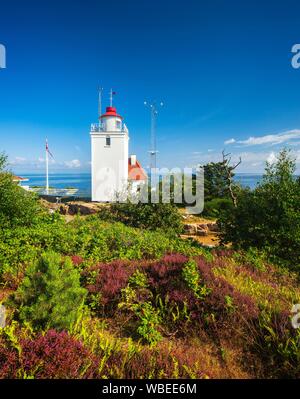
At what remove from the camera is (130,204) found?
13242 mm

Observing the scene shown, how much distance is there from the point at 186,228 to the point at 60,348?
15.7m

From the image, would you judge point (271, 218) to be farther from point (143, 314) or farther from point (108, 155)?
point (108, 155)

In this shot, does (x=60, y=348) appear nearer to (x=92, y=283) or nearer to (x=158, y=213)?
(x=92, y=283)

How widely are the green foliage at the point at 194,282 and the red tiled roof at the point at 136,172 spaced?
2716 cm

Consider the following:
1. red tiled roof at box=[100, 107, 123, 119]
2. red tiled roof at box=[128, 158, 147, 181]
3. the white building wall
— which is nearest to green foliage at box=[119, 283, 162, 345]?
the white building wall

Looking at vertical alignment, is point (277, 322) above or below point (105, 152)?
below

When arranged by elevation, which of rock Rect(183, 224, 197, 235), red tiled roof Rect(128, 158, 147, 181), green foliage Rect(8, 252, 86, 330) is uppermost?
red tiled roof Rect(128, 158, 147, 181)

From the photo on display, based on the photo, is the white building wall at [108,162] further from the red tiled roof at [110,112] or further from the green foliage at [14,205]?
the green foliage at [14,205]

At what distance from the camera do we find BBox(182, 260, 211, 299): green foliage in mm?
3942

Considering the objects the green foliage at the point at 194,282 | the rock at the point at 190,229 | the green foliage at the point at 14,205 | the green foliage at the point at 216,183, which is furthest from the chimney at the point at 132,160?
the green foliage at the point at 194,282

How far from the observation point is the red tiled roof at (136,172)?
3179 cm

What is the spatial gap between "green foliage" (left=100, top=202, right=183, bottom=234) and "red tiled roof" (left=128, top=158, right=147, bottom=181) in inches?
711

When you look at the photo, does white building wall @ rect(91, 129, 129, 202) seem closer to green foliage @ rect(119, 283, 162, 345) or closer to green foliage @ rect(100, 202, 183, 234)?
green foliage @ rect(100, 202, 183, 234)
